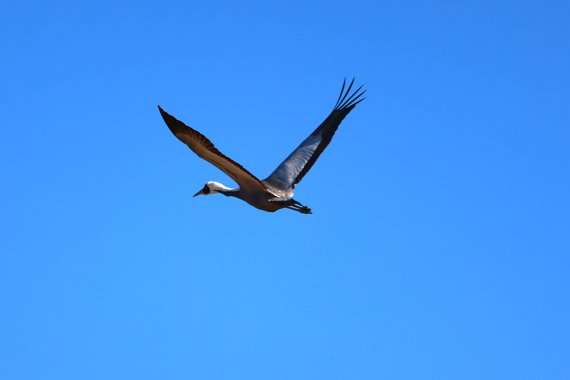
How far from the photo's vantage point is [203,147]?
12.8 metres

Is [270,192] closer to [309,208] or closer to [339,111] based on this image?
[309,208]

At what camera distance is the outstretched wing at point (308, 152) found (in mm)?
16109

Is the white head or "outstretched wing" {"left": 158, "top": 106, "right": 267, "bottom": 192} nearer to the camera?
"outstretched wing" {"left": 158, "top": 106, "right": 267, "bottom": 192}

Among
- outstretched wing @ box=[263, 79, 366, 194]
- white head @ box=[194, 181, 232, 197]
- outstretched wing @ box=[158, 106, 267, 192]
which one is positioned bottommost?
outstretched wing @ box=[158, 106, 267, 192]

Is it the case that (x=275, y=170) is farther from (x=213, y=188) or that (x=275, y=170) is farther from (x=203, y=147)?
(x=203, y=147)

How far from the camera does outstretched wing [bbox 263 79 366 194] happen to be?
52.9 ft

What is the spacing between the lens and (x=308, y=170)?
16828 mm

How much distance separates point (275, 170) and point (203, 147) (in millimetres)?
3969

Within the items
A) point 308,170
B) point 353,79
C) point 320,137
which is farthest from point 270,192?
point 353,79

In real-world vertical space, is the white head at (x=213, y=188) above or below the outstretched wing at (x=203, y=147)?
above

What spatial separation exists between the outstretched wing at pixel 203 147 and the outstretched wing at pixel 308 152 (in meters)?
1.92

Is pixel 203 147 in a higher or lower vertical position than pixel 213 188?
lower

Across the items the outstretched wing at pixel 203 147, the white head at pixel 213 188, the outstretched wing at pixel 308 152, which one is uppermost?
the outstretched wing at pixel 308 152

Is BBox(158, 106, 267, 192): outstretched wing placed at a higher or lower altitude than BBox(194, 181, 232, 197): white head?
lower
